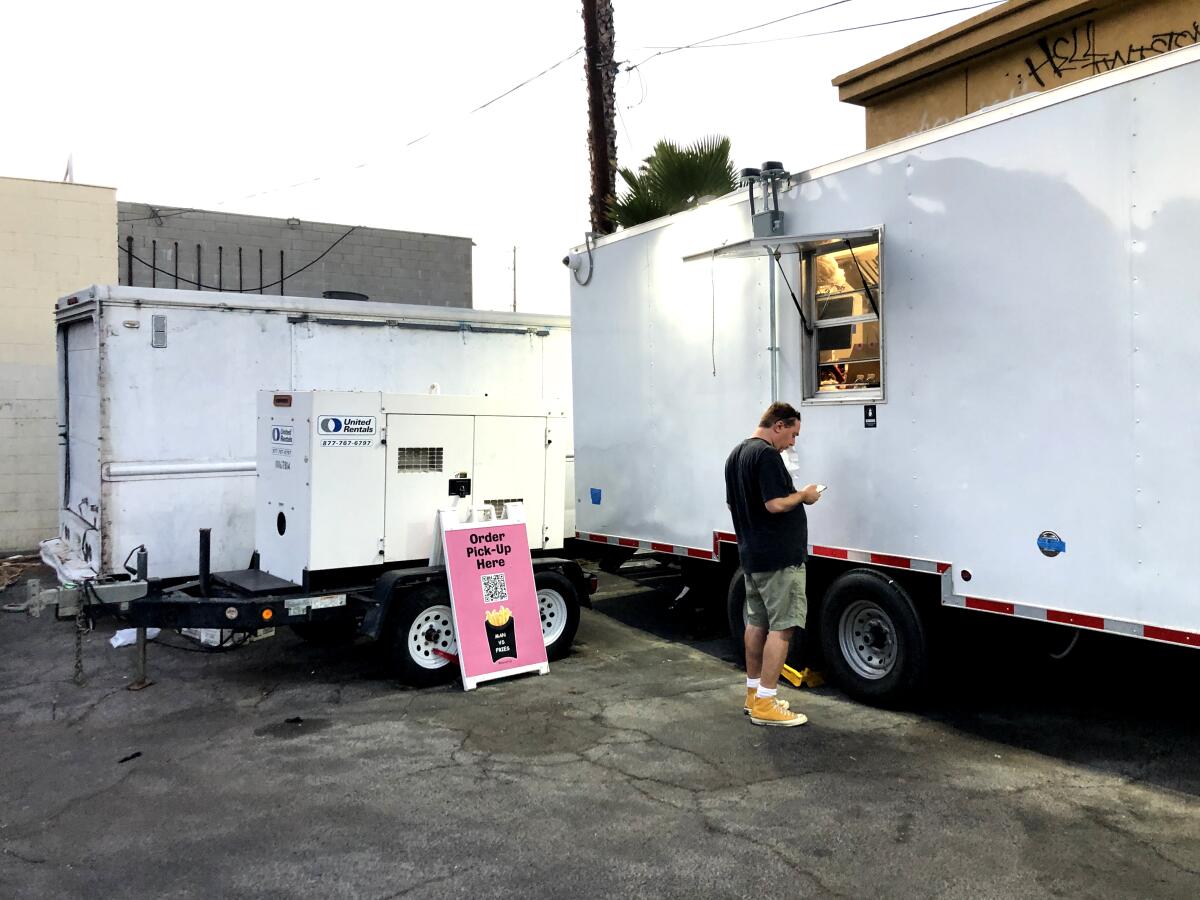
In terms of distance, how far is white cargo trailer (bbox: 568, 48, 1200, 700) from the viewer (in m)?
Result: 4.77

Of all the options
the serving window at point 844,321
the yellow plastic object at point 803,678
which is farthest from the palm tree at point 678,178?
the yellow plastic object at point 803,678

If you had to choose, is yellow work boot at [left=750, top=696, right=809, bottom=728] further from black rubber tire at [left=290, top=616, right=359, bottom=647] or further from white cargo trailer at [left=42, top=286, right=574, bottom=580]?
black rubber tire at [left=290, top=616, right=359, bottom=647]

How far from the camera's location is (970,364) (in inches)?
221

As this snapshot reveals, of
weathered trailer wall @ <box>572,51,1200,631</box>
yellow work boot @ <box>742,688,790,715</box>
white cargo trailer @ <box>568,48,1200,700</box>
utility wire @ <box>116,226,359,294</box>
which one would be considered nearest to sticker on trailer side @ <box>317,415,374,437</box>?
white cargo trailer @ <box>568,48,1200,700</box>

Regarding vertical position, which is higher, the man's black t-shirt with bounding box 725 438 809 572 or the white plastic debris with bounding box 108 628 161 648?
the man's black t-shirt with bounding box 725 438 809 572

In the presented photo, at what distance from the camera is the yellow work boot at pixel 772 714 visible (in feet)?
19.1

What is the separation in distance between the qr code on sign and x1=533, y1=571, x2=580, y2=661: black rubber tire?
45cm

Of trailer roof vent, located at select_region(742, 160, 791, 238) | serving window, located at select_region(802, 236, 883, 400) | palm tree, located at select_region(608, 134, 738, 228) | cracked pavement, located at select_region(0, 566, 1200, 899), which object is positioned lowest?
cracked pavement, located at select_region(0, 566, 1200, 899)

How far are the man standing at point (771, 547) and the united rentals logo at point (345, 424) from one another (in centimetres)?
263

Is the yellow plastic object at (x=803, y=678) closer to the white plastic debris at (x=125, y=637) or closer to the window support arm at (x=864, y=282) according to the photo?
the window support arm at (x=864, y=282)

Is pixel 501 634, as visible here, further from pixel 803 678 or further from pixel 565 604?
pixel 803 678

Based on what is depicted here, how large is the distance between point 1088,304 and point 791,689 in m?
3.16

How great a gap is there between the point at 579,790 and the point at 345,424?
3155 millimetres

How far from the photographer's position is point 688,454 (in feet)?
25.3
